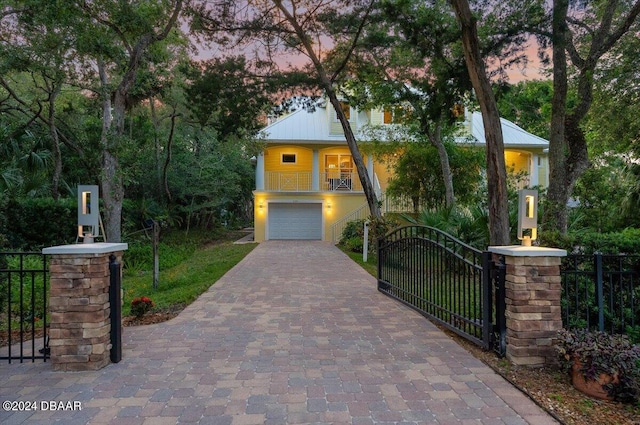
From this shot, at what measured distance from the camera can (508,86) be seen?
26.5 ft

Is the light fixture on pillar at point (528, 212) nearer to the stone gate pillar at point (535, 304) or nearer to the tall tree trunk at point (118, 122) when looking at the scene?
the stone gate pillar at point (535, 304)

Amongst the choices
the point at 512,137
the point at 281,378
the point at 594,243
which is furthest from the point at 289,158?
the point at 281,378

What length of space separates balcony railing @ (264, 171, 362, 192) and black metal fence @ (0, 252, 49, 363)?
1130 cm

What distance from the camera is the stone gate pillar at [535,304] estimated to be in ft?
11.8

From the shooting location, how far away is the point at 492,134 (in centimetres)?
580

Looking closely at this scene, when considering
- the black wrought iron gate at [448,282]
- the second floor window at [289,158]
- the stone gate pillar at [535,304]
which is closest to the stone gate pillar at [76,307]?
the black wrought iron gate at [448,282]

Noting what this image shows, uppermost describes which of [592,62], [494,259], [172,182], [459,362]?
[592,62]

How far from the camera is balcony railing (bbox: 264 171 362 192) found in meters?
19.2

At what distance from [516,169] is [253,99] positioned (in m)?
14.8

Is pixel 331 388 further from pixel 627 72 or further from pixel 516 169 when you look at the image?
pixel 516 169

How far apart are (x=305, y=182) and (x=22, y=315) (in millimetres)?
15893

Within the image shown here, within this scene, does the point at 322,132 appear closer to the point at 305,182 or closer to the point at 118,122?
the point at 305,182

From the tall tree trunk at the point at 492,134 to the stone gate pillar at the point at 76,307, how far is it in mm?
5245

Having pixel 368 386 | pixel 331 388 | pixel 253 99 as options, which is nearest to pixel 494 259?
pixel 368 386
